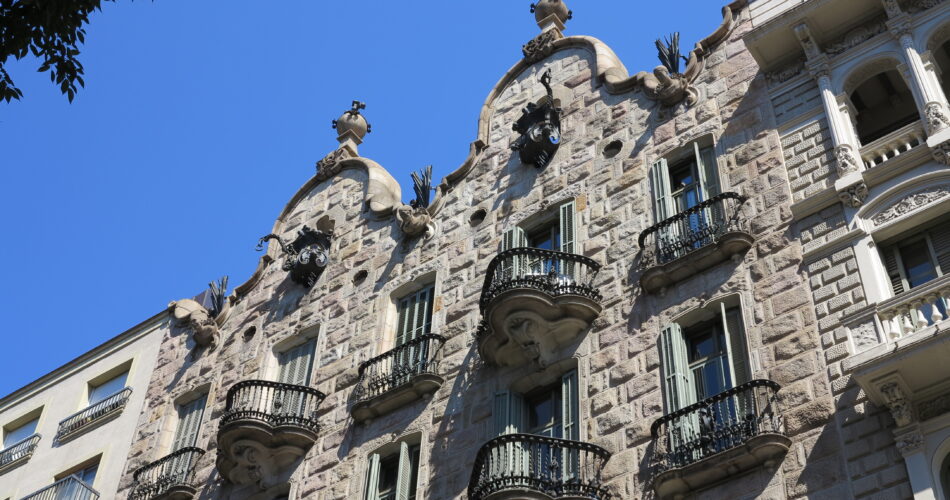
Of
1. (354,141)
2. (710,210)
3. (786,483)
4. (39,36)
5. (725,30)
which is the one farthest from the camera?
(354,141)

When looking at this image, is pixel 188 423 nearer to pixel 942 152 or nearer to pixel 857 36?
pixel 857 36

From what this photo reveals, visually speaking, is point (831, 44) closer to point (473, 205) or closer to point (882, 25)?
point (882, 25)

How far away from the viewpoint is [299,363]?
29484 millimetres

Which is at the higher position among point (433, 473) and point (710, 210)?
point (710, 210)

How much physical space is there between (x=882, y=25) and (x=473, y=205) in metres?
9.46

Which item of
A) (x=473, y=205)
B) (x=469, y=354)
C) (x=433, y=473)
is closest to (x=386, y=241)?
(x=473, y=205)

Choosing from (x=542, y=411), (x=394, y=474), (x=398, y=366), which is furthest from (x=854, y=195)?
(x=394, y=474)

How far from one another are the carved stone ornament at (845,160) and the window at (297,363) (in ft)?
41.2

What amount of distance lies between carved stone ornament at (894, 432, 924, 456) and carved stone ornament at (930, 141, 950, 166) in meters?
A: 5.23

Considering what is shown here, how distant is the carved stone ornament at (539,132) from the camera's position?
91.4 ft

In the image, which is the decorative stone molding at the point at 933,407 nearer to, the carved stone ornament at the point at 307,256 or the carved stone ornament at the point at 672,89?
the carved stone ornament at the point at 672,89

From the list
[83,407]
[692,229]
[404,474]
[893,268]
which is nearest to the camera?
[893,268]

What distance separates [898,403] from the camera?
18.0 metres

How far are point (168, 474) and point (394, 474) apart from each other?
269 inches
